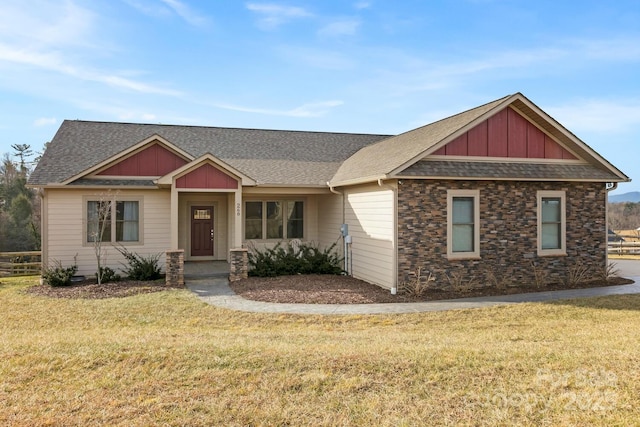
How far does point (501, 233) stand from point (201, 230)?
10839mm

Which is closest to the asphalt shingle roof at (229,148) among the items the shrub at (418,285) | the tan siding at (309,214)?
the tan siding at (309,214)

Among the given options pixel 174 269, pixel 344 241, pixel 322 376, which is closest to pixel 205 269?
pixel 174 269

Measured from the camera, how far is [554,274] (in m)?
13.4

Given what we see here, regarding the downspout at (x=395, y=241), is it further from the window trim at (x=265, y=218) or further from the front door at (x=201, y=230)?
the front door at (x=201, y=230)

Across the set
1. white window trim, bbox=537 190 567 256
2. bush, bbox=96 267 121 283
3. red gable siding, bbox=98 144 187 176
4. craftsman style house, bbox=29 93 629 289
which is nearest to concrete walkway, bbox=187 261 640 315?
craftsman style house, bbox=29 93 629 289

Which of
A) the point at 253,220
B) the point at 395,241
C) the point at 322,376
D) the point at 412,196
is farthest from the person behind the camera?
the point at 253,220

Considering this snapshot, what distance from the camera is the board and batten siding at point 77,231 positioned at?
47.0 ft

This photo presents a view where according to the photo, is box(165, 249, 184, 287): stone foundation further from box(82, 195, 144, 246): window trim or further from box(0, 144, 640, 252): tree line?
box(0, 144, 640, 252): tree line

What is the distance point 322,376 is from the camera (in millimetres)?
5352

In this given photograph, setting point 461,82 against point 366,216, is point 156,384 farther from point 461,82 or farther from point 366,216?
point 461,82

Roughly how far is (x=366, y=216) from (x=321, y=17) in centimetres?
600

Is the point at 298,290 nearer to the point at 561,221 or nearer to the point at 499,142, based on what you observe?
the point at 499,142

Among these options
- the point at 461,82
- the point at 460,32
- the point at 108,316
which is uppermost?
the point at 460,32

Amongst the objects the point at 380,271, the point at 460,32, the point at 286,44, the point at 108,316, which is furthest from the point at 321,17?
the point at 108,316
